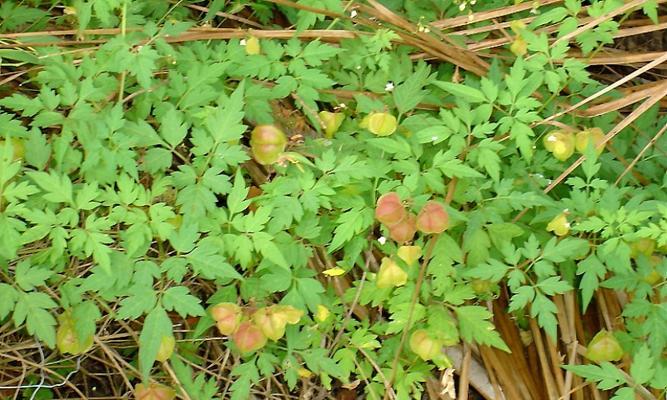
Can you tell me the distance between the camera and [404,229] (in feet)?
6.28

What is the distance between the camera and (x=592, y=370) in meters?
1.95

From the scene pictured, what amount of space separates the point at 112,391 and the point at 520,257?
45.4 inches

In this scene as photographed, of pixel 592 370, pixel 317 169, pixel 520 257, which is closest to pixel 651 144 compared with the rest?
pixel 520 257

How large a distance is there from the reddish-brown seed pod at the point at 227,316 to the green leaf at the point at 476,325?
565 millimetres

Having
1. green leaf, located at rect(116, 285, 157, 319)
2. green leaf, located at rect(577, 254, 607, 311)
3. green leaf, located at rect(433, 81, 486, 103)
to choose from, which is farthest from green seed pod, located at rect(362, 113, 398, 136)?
green leaf, located at rect(116, 285, 157, 319)

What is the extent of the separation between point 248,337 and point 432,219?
1.74ft

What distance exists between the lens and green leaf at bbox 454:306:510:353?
1958 mm

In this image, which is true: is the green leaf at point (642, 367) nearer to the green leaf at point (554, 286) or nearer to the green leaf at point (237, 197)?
the green leaf at point (554, 286)

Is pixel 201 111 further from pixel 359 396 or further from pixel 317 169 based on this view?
pixel 359 396

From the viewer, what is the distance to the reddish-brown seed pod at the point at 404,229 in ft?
6.26

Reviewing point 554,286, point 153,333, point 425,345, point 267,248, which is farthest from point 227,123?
point 554,286

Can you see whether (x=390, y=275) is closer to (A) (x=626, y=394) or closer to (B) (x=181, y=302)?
(B) (x=181, y=302)

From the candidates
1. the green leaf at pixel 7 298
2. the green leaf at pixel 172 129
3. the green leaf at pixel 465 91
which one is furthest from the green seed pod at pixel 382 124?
the green leaf at pixel 7 298

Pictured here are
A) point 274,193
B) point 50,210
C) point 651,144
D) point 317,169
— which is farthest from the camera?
point 651,144
